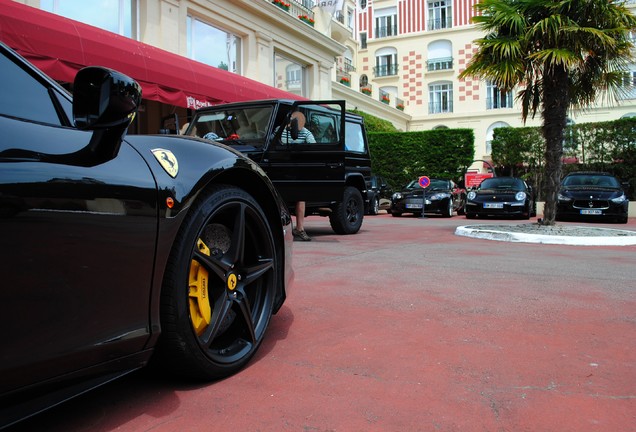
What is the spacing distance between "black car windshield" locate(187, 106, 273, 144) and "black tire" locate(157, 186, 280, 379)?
479 centimetres

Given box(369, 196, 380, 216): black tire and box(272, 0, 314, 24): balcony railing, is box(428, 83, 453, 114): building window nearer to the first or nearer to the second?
box(272, 0, 314, 24): balcony railing

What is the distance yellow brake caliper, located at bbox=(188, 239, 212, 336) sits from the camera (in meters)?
2.17

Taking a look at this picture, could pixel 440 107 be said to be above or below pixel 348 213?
above

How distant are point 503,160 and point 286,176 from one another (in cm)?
2182

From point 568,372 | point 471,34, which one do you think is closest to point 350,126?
point 568,372

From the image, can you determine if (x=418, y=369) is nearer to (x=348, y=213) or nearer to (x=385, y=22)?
(x=348, y=213)

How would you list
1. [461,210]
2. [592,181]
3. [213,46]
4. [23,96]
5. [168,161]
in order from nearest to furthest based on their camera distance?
[23,96]
[168,161]
[213,46]
[592,181]
[461,210]

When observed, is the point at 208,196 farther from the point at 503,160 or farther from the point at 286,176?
the point at 503,160

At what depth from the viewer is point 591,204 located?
14359mm

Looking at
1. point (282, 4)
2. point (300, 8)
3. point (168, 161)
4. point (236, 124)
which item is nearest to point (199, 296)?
point (168, 161)

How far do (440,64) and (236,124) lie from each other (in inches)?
1352

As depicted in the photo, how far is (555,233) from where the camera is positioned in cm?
905

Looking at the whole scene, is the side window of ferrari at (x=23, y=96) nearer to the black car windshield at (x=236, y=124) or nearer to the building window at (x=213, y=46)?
the black car windshield at (x=236, y=124)

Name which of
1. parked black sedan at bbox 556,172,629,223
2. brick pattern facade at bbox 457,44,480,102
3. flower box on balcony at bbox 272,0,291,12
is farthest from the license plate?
brick pattern facade at bbox 457,44,480,102
